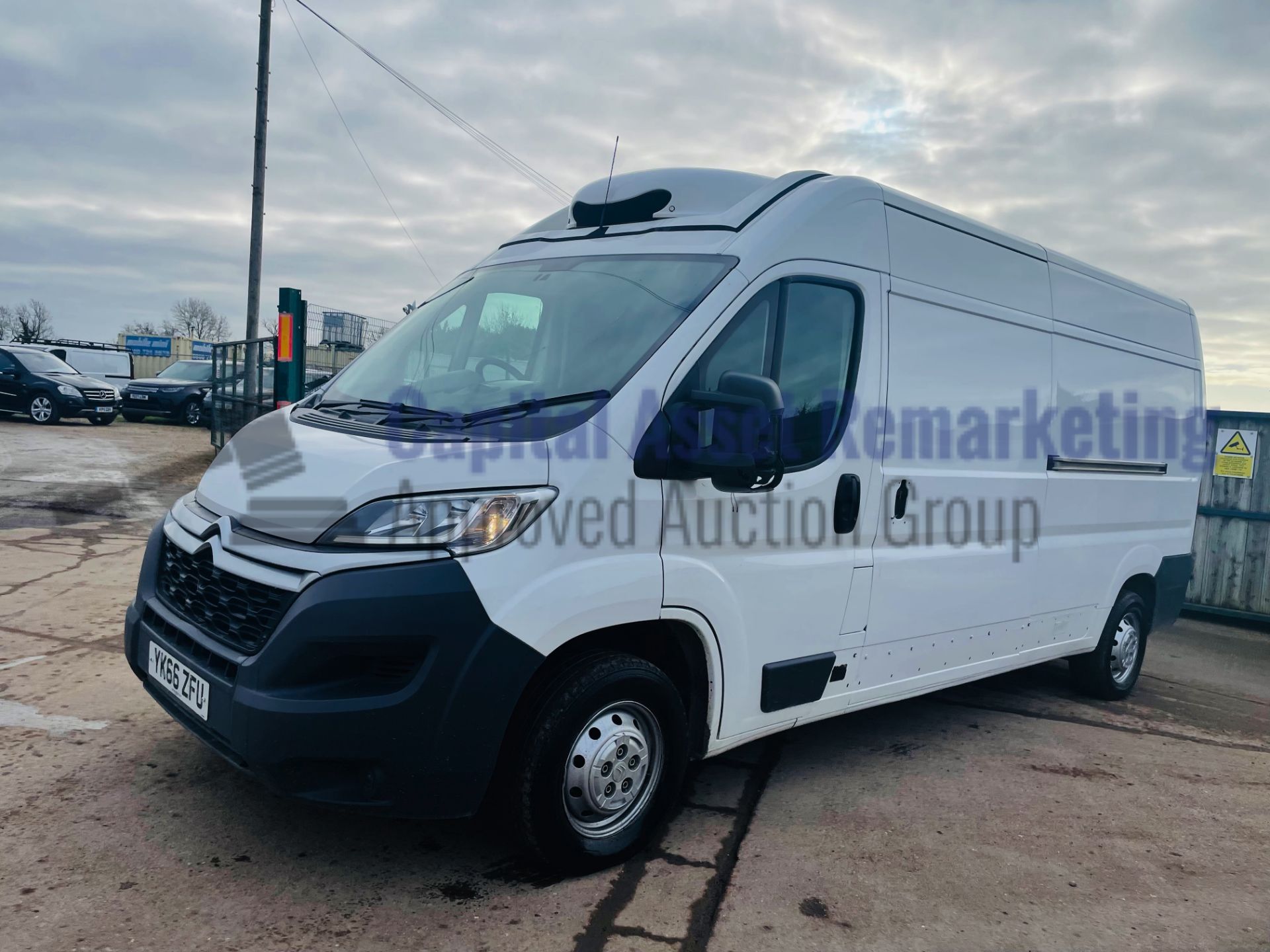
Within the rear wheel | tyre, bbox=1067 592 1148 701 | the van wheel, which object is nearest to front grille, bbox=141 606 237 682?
the van wheel

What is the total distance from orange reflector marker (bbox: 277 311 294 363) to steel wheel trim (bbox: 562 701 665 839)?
6.87m

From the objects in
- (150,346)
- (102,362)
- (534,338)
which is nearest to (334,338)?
(534,338)

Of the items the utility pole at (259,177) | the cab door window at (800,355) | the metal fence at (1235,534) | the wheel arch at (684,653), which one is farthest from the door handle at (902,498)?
the utility pole at (259,177)

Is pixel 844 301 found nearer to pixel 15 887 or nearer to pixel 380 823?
pixel 380 823

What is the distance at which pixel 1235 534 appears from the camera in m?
9.12

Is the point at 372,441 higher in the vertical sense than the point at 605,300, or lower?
lower

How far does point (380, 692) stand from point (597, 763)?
760 mm

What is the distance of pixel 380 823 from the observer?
3.48 meters

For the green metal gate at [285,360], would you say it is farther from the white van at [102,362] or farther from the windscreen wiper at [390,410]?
the white van at [102,362]

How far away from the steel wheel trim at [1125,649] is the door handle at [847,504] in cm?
294

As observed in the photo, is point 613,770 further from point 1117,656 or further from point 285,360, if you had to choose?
point 285,360

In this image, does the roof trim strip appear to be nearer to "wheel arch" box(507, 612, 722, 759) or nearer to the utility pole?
"wheel arch" box(507, 612, 722, 759)

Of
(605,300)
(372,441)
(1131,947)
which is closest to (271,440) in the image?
(372,441)

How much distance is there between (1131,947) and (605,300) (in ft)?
8.81
